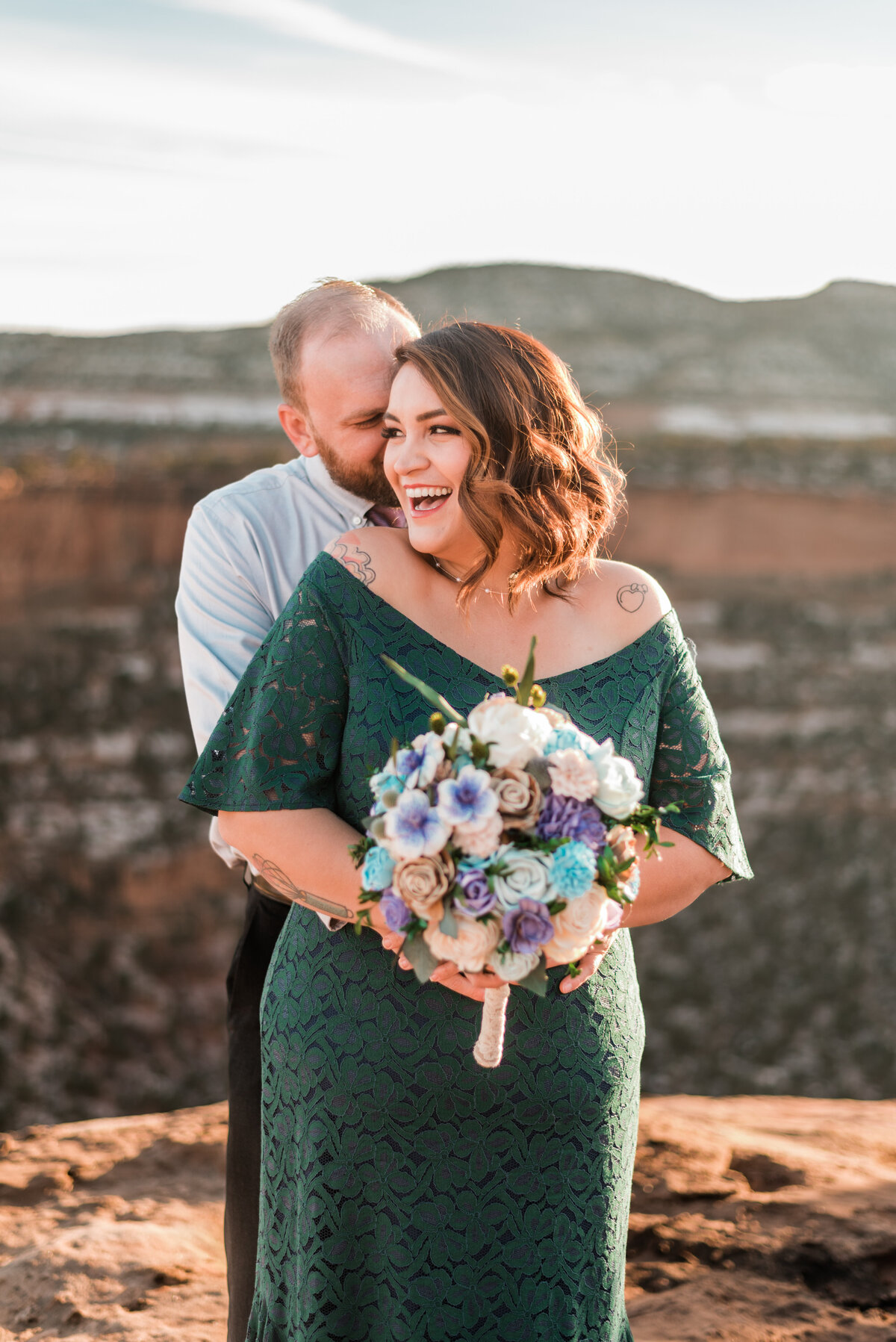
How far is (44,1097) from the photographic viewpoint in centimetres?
895

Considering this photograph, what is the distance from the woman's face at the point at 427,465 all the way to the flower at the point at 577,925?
0.72 metres

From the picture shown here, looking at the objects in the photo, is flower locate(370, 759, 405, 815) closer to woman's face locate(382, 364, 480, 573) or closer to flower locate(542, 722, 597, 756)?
flower locate(542, 722, 597, 756)

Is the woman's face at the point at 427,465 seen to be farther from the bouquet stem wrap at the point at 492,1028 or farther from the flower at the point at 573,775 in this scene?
the bouquet stem wrap at the point at 492,1028

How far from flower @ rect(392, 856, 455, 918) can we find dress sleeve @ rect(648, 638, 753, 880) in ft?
2.32

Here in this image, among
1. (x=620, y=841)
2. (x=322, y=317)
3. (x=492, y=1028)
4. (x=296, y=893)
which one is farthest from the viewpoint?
(x=322, y=317)

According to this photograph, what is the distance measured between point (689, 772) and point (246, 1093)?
56.4 inches

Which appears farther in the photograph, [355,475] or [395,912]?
[355,475]

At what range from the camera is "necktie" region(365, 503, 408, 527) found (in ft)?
8.96

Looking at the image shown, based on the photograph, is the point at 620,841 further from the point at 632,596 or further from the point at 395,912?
the point at 632,596

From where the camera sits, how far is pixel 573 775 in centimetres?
153

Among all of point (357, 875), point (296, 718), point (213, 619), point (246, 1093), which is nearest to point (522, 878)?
point (357, 875)

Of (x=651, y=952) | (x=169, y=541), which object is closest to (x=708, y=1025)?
(x=651, y=952)

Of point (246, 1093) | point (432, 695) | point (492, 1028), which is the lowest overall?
point (246, 1093)

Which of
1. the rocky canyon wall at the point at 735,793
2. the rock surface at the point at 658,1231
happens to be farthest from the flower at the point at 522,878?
the rocky canyon wall at the point at 735,793
